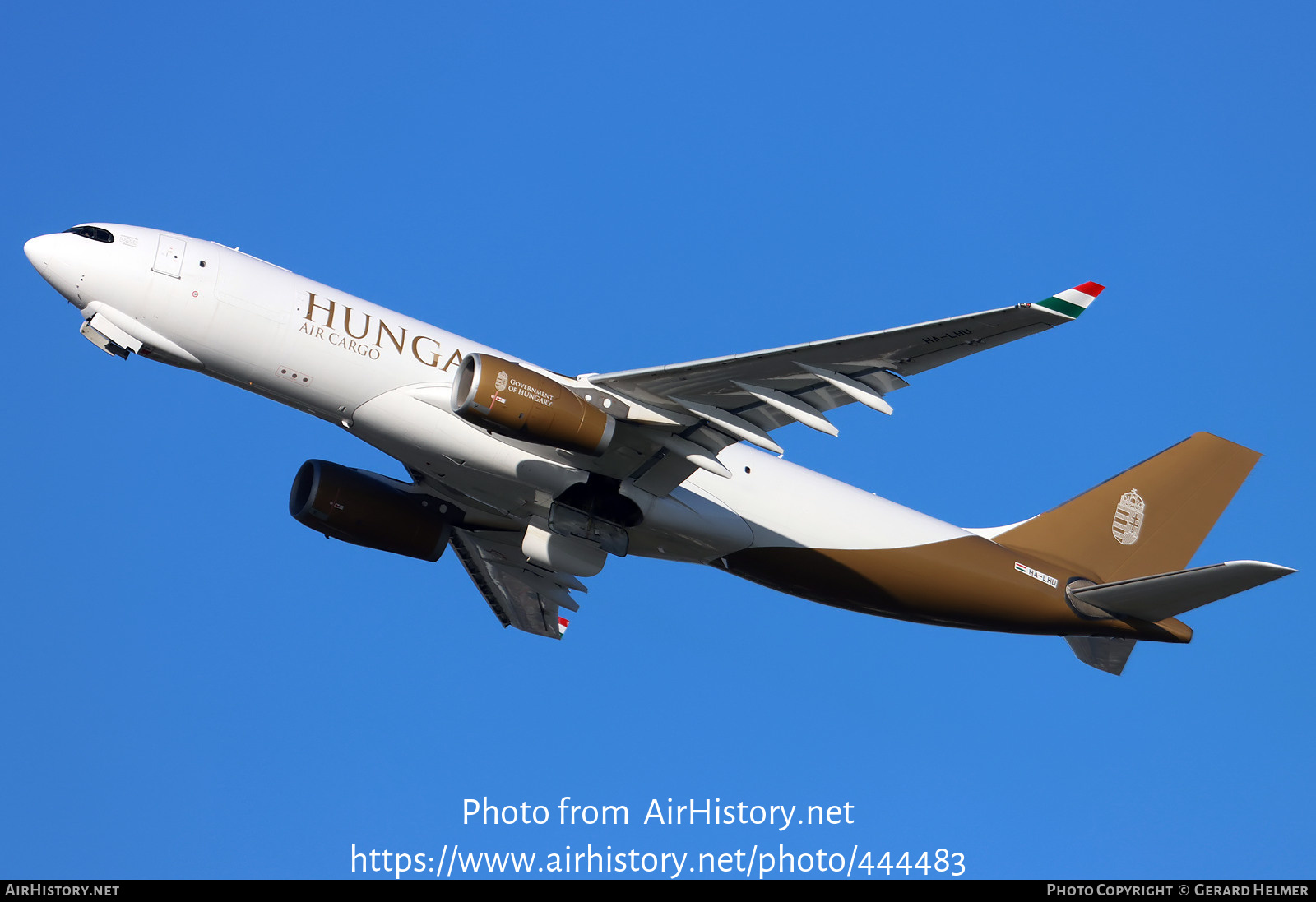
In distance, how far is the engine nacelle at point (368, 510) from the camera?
2778cm

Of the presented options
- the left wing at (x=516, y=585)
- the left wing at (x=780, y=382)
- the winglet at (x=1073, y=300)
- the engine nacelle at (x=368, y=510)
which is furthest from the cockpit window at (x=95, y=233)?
the winglet at (x=1073, y=300)

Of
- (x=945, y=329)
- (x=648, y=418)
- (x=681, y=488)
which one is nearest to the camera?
(x=945, y=329)

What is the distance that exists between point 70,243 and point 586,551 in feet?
37.1

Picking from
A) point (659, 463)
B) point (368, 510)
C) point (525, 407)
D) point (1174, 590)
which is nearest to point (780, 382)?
point (659, 463)

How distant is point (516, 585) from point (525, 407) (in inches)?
424

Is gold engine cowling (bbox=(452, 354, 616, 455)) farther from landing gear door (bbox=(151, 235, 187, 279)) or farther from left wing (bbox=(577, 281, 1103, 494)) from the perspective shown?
landing gear door (bbox=(151, 235, 187, 279))

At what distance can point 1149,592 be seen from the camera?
87.7 feet

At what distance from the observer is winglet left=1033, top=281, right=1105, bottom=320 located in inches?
763

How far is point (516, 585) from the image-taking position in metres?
32.2

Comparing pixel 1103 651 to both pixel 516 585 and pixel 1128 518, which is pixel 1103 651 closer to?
pixel 1128 518

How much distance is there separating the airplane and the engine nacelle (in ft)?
0.14

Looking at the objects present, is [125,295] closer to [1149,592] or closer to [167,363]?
[167,363]

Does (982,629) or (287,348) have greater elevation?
(287,348)

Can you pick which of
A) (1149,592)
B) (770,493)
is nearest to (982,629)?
(1149,592)
